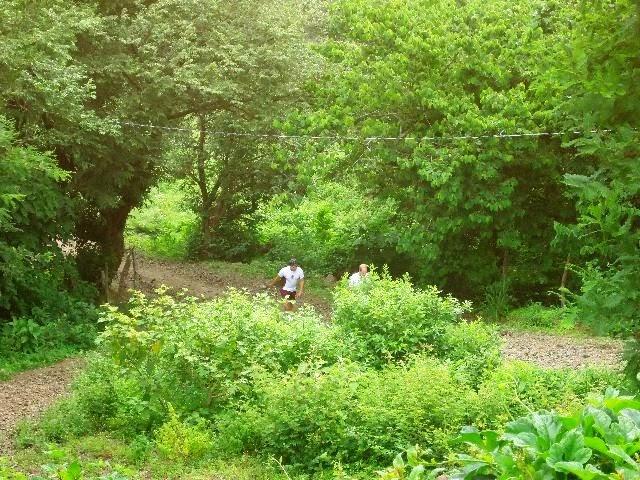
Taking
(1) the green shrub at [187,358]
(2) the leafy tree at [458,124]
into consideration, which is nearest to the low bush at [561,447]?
(1) the green shrub at [187,358]

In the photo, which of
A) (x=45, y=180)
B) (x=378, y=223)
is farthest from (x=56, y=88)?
(x=378, y=223)

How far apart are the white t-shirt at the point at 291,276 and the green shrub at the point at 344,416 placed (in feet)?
23.1

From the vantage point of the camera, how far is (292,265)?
16.2m

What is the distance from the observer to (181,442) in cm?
871

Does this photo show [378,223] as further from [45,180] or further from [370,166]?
[45,180]

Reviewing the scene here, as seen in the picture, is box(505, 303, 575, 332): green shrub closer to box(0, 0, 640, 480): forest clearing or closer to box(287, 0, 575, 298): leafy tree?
box(0, 0, 640, 480): forest clearing

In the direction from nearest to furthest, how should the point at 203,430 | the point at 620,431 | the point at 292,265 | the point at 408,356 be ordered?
the point at 620,431 → the point at 203,430 → the point at 408,356 → the point at 292,265

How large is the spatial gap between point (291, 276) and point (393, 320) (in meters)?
5.19

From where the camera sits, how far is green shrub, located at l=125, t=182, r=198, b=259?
3177 cm

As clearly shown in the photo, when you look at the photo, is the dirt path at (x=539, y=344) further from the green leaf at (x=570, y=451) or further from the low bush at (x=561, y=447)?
the green leaf at (x=570, y=451)

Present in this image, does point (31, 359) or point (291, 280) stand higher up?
point (291, 280)

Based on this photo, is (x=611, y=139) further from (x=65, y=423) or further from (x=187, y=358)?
(x=65, y=423)

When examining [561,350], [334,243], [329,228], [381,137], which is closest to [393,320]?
[561,350]

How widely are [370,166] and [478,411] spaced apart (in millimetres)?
12796
